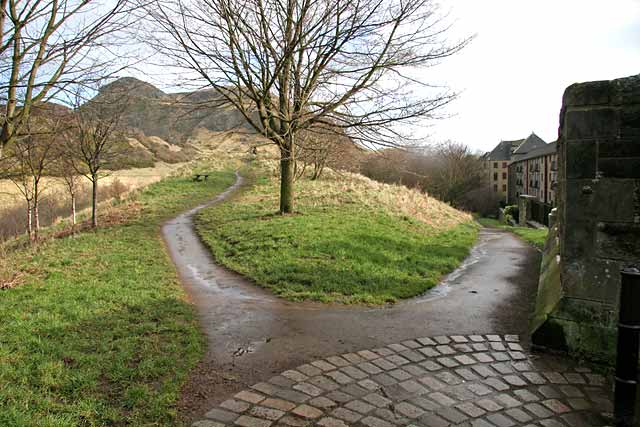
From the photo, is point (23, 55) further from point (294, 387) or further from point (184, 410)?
point (294, 387)

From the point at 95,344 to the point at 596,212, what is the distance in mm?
5361

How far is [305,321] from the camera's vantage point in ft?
18.4

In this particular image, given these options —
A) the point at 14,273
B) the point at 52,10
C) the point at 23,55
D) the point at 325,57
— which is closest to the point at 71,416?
the point at 23,55

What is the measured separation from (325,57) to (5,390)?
33.2ft

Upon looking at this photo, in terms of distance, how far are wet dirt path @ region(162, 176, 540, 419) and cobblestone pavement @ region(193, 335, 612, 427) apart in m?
0.30

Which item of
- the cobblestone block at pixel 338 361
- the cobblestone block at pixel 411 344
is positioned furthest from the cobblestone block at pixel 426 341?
the cobblestone block at pixel 338 361

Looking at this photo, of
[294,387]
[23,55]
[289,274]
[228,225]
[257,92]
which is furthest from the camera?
[228,225]

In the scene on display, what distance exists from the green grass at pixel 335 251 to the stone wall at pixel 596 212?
2.73 m

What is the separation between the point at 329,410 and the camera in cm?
340

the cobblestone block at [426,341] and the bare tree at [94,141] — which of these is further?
the bare tree at [94,141]

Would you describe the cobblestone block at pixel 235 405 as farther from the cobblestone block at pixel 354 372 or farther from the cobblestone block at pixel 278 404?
the cobblestone block at pixel 354 372

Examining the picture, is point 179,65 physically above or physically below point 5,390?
above

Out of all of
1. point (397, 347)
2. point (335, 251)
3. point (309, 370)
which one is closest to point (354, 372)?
point (309, 370)

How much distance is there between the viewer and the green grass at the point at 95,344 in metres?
3.34
